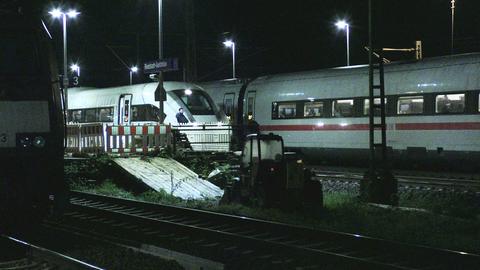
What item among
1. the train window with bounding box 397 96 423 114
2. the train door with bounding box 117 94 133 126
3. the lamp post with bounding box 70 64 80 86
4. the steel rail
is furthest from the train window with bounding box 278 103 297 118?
the train door with bounding box 117 94 133 126

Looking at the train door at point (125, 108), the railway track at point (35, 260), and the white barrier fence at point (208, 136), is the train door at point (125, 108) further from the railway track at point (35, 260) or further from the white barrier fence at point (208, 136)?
the railway track at point (35, 260)

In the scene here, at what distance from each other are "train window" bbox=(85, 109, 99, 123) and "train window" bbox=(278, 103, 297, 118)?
479 inches

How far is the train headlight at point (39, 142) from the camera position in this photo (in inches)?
362

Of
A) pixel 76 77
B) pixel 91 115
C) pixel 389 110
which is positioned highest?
pixel 76 77

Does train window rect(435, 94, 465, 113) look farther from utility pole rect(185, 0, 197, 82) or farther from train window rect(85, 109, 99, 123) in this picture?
train window rect(85, 109, 99, 123)

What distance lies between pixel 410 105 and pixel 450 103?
5.22ft

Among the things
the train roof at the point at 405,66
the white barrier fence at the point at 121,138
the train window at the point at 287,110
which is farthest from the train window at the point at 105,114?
the white barrier fence at the point at 121,138

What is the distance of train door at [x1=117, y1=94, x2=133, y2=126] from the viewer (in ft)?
109

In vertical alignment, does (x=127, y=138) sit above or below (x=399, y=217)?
above

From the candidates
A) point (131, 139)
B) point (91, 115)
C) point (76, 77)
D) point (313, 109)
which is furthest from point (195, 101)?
point (131, 139)

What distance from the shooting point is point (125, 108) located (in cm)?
3369

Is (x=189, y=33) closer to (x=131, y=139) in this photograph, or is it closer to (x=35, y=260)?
(x=131, y=139)

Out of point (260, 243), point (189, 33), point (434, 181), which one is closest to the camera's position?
point (260, 243)

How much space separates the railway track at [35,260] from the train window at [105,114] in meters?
24.9
